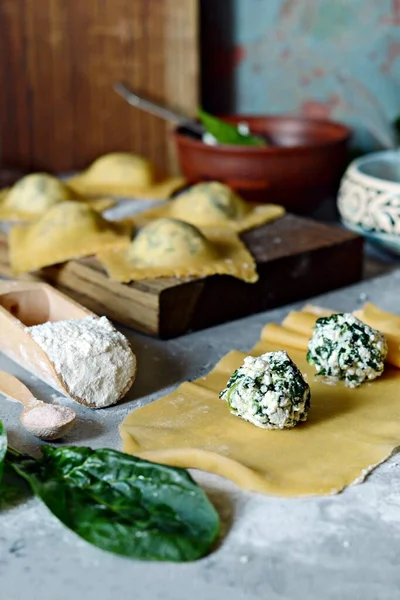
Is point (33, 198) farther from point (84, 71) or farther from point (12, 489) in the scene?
point (12, 489)

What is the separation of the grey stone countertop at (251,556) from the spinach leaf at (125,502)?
18 millimetres

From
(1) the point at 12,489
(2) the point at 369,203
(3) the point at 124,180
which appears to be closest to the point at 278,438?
(1) the point at 12,489

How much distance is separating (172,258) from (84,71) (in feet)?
3.31

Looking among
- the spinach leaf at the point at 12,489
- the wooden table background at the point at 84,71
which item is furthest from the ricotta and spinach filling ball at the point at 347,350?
the wooden table background at the point at 84,71

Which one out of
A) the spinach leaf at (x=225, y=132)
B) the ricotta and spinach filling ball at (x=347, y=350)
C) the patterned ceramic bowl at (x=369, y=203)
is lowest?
the ricotta and spinach filling ball at (x=347, y=350)

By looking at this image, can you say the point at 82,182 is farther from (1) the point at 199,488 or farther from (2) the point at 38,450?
(1) the point at 199,488

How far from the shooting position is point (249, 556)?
0.92m

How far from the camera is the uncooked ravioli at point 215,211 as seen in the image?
179 centimetres

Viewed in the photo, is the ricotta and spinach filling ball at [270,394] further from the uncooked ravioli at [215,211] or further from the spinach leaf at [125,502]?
the uncooked ravioli at [215,211]

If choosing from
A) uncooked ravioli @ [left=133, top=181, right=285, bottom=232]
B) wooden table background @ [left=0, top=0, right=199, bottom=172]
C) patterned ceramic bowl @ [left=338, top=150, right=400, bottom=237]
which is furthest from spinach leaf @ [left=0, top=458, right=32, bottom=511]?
wooden table background @ [left=0, top=0, right=199, bottom=172]

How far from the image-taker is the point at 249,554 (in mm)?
919

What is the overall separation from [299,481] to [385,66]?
5.02ft

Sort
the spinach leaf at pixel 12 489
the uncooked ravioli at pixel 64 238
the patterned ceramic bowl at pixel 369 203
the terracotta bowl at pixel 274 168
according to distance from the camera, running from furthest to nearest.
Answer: the terracotta bowl at pixel 274 168, the patterned ceramic bowl at pixel 369 203, the uncooked ravioli at pixel 64 238, the spinach leaf at pixel 12 489

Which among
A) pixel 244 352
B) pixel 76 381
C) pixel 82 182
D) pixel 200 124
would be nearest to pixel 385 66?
pixel 200 124
